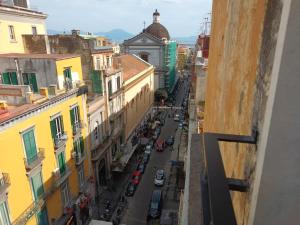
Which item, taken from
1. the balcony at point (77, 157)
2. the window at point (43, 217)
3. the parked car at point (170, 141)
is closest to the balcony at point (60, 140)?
the balcony at point (77, 157)

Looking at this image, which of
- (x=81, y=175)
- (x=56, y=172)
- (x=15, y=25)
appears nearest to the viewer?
(x=56, y=172)

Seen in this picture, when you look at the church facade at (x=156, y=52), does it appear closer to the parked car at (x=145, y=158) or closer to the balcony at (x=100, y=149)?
the parked car at (x=145, y=158)

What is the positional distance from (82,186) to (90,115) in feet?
19.1

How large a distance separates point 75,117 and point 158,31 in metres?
47.4

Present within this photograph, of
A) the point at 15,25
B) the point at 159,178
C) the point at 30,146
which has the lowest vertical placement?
the point at 159,178

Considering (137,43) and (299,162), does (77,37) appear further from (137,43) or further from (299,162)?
(137,43)

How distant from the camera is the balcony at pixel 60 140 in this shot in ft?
56.2

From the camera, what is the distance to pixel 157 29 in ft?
205

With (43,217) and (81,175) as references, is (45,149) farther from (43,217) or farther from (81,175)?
(81,175)

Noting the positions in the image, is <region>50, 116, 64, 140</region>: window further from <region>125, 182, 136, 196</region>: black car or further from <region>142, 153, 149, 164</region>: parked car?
<region>142, 153, 149, 164</region>: parked car

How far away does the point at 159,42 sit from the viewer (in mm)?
53219

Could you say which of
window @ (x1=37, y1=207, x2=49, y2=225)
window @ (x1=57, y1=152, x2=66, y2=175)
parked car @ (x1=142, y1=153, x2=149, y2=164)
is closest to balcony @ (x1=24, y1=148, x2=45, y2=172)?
window @ (x1=57, y1=152, x2=66, y2=175)

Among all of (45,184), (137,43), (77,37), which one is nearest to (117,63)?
(77,37)

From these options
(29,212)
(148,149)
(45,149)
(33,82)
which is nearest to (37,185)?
(29,212)
